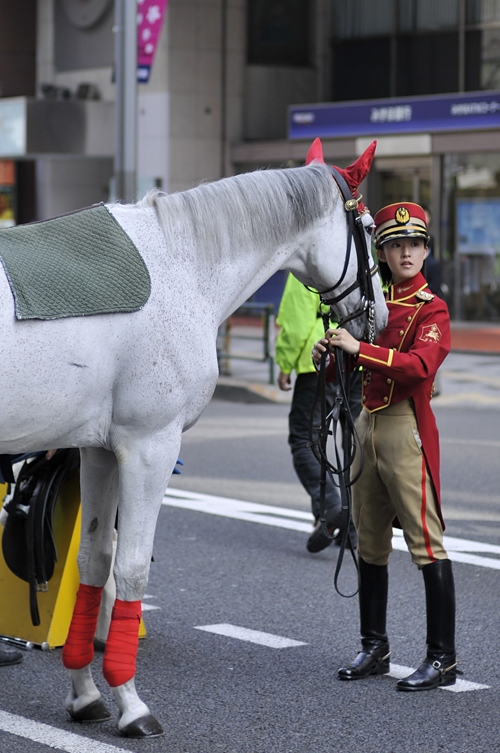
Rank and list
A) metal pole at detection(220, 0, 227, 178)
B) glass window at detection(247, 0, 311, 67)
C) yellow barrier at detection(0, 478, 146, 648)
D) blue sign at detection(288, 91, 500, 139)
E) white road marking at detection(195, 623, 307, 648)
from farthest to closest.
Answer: glass window at detection(247, 0, 311, 67) → metal pole at detection(220, 0, 227, 178) → blue sign at detection(288, 91, 500, 139) → white road marking at detection(195, 623, 307, 648) → yellow barrier at detection(0, 478, 146, 648)

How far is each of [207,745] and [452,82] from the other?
22828mm

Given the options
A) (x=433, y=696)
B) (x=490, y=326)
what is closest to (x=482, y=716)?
(x=433, y=696)

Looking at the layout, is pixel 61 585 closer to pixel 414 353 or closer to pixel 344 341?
pixel 344 341

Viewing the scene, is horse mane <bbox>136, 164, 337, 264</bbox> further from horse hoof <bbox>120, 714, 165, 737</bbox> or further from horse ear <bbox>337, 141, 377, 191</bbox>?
horse hoof <bbox>120, 714, 165, 737</bbox>

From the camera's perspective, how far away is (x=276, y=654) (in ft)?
16.0

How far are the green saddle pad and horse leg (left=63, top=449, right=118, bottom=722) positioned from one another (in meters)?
0.68

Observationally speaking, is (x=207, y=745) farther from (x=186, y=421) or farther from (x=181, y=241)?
(x=181, y=241)

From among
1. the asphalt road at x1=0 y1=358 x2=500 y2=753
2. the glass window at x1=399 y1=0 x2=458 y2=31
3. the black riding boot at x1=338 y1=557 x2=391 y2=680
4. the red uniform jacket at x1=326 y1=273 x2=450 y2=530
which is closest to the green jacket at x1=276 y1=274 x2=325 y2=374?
the asphalt road at x1=0 y1=358 x2=500 y2=753

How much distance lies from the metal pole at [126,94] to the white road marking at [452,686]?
980 cm

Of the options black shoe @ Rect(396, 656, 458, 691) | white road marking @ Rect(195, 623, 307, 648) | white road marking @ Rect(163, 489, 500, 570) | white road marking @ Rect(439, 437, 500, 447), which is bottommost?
white road marking @ Rect(439, 437, 500, 447)

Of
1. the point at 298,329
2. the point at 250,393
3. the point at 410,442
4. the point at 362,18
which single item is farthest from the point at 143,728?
the point at 362,18

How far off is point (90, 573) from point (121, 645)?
0.38 m

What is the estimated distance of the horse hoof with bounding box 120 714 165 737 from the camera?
387 cm

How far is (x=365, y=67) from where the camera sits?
26.4 meters
